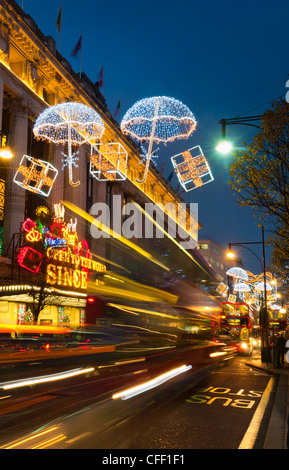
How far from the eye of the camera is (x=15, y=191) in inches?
1346

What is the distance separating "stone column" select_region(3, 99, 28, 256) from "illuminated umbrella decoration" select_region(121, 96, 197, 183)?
15467 mm

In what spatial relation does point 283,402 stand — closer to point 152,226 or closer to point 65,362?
point 65,362

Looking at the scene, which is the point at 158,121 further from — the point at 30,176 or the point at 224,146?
the point at 30,176

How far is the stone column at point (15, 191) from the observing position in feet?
111

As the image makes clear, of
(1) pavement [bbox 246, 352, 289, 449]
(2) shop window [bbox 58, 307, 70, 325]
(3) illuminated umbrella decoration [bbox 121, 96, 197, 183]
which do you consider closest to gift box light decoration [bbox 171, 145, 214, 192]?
(3) illuminated umbrella decoration [bbox 121, 96, 197, 183]

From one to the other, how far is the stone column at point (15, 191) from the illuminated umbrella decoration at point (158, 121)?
15.5 metres

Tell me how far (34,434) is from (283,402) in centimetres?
652

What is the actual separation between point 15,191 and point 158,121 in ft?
56.3

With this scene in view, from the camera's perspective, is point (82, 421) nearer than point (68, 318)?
Yes

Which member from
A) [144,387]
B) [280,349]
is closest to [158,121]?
[144,387]

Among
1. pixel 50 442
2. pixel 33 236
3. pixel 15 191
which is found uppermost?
pixel 15 191

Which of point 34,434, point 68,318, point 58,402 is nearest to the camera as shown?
point 34,434

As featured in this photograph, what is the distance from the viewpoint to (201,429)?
874 centimetres
